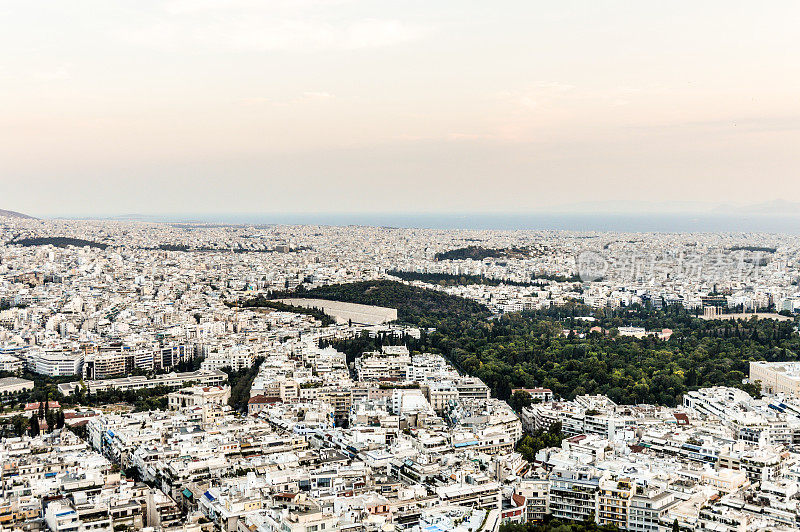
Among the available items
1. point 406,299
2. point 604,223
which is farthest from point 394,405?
point 604,223

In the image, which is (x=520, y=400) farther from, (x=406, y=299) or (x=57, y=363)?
(x=406, y=299)

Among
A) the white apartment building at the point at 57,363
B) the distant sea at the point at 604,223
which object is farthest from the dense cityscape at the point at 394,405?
the distant sea at the point at 604,223

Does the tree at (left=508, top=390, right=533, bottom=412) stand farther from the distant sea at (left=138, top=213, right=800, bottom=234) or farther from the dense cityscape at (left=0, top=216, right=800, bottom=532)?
the distant sea at (left=138, top=213, right=800, bottom=234)

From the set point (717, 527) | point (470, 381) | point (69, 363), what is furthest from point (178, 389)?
point (717, 527)

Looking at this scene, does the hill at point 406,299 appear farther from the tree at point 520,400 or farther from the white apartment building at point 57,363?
the tree at point 520,400

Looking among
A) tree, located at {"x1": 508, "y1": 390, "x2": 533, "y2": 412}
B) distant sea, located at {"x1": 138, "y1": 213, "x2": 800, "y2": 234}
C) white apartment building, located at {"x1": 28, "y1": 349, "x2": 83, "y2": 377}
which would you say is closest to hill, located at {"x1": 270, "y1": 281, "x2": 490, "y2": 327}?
white apartment building, located at {"x1": 28, "y1": 349, "x2": 83, "y2": 377}

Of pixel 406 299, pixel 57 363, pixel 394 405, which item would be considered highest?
pixel 406 299

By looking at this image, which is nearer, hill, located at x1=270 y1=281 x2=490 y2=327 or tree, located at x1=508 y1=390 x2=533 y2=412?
tree, located at x1=508 y1=390 x2=533 y2=412

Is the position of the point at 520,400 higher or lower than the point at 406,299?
lower

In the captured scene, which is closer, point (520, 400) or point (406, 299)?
point (520, 400)

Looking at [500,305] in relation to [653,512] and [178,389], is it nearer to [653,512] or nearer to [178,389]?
[178,389]
